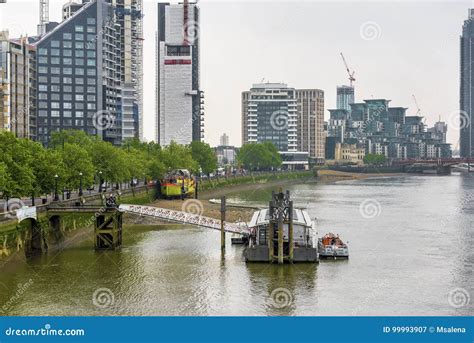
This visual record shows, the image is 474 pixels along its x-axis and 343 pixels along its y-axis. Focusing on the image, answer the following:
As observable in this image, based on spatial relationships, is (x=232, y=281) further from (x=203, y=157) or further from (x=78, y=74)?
(x=78, y=74)

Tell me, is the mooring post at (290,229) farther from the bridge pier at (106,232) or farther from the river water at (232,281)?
the bridge pier at (106,232)

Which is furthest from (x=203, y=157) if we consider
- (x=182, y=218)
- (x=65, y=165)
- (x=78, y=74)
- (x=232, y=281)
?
(x=232, y=281)

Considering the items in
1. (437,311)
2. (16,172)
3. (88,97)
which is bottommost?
(437,311)

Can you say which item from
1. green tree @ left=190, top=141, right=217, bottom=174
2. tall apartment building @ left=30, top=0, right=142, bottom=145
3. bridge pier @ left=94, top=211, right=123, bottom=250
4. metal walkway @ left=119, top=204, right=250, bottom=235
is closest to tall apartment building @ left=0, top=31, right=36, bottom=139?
tall apartment building @ left=30, top=0, right=142, bottom=145

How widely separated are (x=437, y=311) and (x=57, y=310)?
19.6m

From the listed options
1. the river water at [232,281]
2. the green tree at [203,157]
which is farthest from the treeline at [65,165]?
the green tree at [203,157]

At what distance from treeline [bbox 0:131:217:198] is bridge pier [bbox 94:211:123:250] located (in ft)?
19.6

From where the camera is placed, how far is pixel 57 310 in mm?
34875

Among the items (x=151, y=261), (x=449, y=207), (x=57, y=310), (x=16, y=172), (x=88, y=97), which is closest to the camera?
(x=57, y=310)

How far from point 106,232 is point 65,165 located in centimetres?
1475

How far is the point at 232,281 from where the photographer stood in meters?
42.1

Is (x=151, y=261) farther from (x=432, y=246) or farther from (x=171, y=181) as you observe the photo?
(x=171, y=181)

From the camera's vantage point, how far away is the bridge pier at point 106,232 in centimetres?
5434
